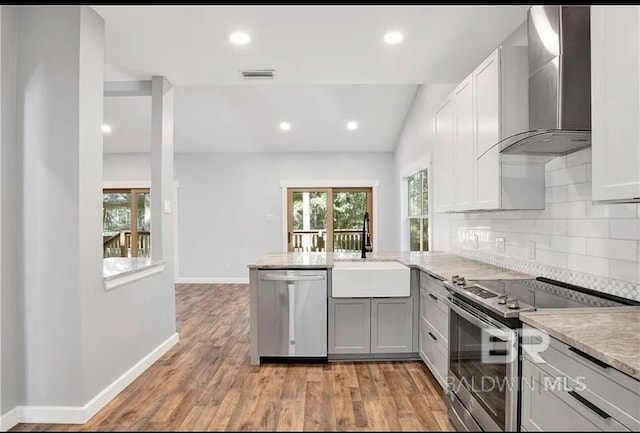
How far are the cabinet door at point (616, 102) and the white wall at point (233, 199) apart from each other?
227 inches

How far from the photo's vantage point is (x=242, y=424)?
0.53 m

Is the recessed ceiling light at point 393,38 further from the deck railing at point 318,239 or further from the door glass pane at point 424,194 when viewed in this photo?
the deck railing at point 318,239

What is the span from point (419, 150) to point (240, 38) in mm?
3308

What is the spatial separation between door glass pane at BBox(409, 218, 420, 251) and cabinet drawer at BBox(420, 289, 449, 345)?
278cm

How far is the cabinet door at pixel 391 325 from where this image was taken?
10.3ft

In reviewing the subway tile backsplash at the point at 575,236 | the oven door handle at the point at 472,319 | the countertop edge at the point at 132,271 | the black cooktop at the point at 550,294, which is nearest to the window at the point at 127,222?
the countertop edge at the point at 132,271

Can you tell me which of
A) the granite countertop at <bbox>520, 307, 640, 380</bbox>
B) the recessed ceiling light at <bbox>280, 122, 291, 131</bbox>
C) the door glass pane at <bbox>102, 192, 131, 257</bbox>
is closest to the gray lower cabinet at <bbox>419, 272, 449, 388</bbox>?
the granite countertop at <bbox>520, 307, 640, 380</bbox>

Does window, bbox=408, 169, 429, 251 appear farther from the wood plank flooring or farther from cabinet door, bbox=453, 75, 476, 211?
the wood plank flooring

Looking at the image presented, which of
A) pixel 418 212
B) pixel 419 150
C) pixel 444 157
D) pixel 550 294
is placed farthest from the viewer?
pixel 418 212

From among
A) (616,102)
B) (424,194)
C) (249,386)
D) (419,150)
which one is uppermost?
(419,150)

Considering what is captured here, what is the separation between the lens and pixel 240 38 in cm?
266

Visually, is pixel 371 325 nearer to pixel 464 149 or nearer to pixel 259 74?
pixel 464 149

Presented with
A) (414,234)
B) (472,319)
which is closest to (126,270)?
(472,319)

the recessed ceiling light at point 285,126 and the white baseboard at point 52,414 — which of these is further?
the recessed ceiling light at point 285,126
